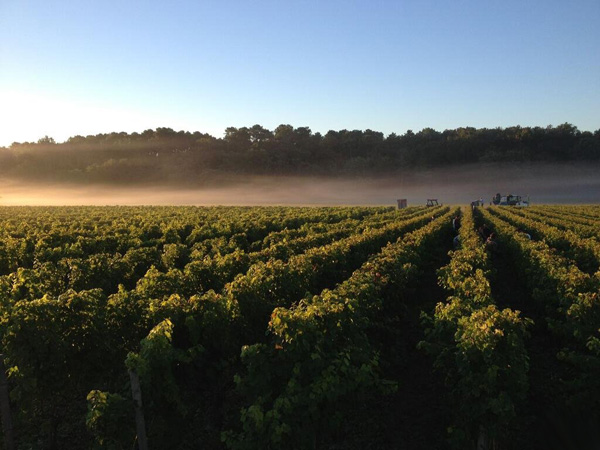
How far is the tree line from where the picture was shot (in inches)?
5438

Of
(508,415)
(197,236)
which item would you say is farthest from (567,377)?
(197,236)

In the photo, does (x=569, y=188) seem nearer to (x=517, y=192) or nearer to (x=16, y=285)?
(x=517, y=192)

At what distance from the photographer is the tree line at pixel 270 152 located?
138125 millimetres

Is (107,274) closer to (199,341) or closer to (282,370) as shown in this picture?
(199,341)

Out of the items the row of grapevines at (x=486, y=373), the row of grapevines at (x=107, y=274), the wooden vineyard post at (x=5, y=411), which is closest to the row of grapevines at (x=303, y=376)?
the row of grapevines at (x=486, y=373)

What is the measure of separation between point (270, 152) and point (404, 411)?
146m

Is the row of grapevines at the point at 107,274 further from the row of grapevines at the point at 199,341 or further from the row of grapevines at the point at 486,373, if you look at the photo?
the row of grapevines at the point at 486,373

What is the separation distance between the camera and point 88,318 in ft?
22.4

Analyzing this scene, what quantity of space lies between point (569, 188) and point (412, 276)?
131803 mm

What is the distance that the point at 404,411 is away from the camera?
7297 mm

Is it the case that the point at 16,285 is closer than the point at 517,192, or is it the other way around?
the point at 16,285

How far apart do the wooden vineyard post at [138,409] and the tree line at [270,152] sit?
470 ft

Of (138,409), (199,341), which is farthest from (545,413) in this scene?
(138,409)

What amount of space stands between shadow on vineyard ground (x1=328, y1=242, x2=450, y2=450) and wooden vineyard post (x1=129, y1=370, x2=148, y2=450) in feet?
8.68
